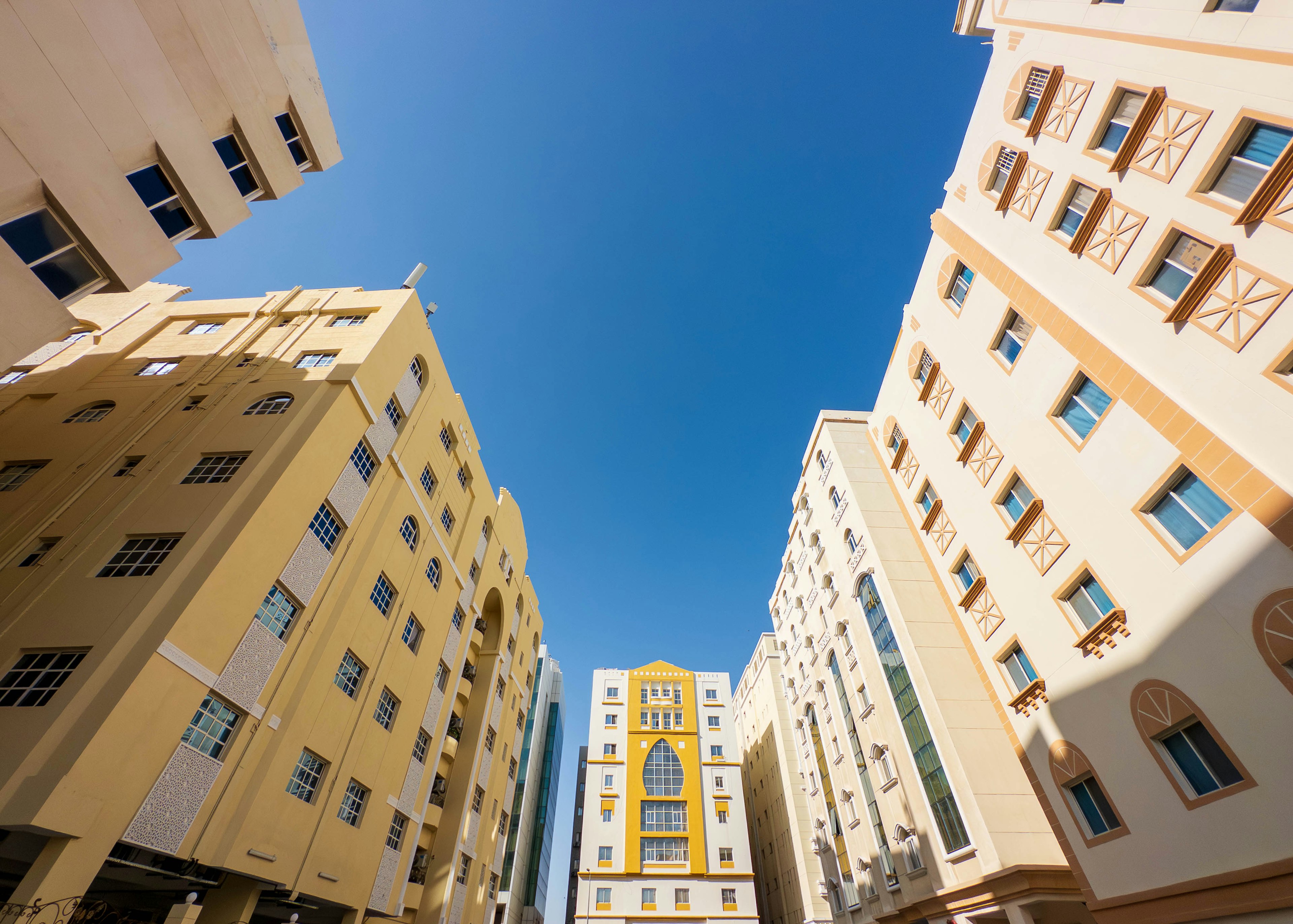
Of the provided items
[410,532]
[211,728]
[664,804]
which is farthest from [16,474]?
[664,804]

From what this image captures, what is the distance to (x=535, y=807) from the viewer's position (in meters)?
77.6

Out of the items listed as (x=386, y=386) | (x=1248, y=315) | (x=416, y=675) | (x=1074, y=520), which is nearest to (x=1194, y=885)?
(x=1074, y=520)

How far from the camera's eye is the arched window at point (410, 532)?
27609 millimetres

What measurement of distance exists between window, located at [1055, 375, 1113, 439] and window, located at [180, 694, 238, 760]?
28465 mm

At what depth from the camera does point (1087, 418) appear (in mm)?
17688

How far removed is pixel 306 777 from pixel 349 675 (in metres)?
3.86

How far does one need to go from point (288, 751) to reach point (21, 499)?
532 inches

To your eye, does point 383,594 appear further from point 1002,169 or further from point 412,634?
point 1002,169

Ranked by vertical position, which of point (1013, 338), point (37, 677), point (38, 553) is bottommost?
point (37, 677)

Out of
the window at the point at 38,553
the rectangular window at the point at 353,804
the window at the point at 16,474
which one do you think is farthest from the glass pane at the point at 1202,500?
the window at the point at 16,474

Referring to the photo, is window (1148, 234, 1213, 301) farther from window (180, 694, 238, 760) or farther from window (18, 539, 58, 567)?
window (18, 539, 58, 567)

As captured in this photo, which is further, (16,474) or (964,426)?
(964,426)

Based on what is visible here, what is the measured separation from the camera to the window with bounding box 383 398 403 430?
26984 mm

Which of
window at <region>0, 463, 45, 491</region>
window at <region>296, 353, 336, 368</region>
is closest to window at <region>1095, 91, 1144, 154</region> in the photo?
window at <region>296, 353, 336, 368</region>
